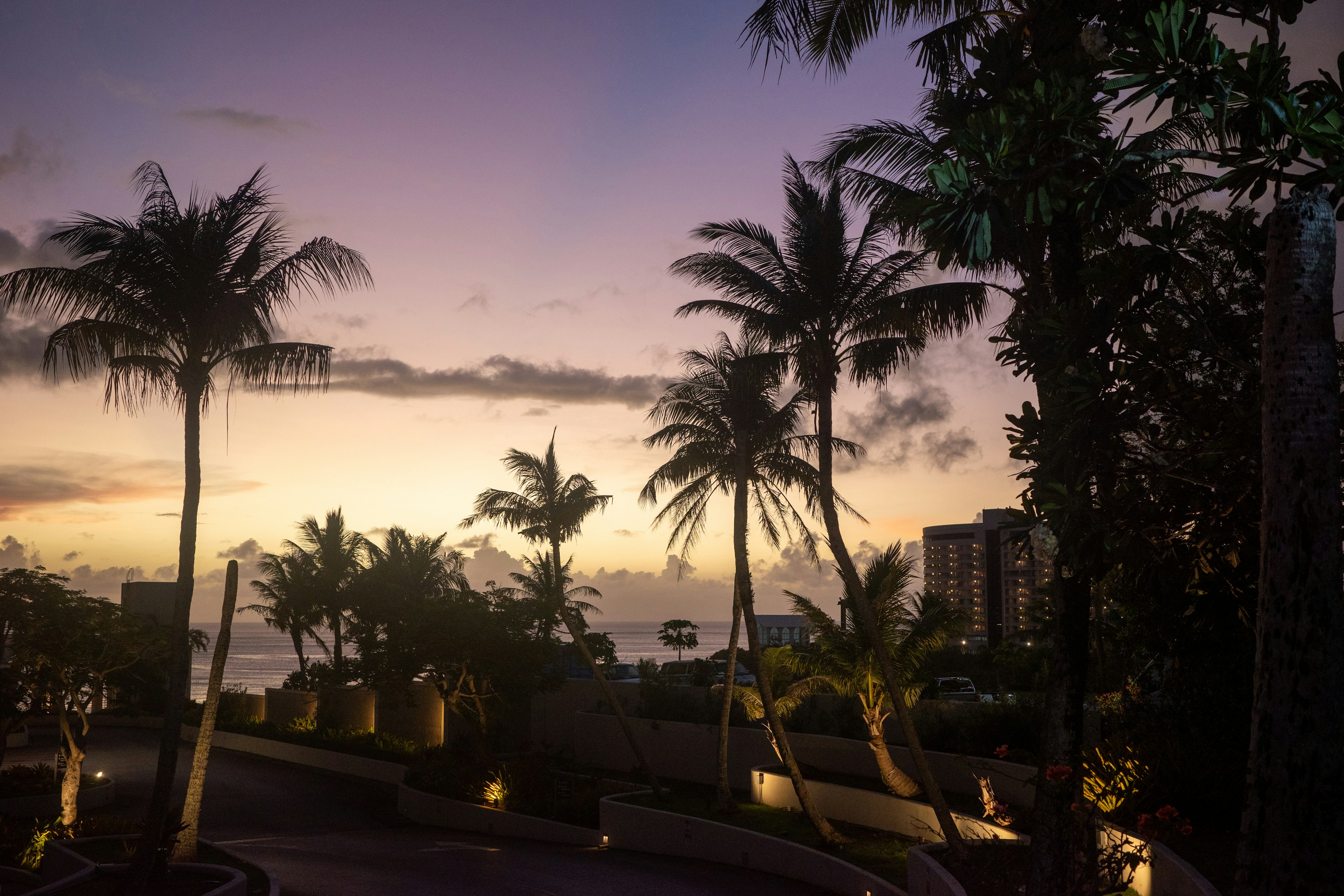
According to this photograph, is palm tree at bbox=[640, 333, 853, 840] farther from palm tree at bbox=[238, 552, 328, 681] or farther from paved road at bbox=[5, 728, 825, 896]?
palm tree at bbox=[238, 552, 328, 681]

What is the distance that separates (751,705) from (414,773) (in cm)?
1103

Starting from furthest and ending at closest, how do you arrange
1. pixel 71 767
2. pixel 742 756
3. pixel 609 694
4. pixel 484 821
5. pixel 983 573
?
1. pixel 983 573
2. pixel 609 694
3. pixel 484 821
4. pixel 742 756
5. pixel 71 767

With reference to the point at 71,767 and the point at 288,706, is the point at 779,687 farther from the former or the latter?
the point at 288,706

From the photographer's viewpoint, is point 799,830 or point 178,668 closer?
point 178,668

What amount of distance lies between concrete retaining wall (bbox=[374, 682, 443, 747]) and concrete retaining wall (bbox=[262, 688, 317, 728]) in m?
5.30

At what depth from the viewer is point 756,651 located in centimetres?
1908

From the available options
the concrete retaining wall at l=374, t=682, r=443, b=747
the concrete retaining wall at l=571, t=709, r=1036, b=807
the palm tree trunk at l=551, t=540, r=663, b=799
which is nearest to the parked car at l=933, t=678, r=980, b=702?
the concrete retaining wall at l=571, t=709, r=1036, b=807

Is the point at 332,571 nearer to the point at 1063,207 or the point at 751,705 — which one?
the point at 751,705

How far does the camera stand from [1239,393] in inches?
344

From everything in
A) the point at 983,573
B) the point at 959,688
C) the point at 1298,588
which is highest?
the point at 983,573

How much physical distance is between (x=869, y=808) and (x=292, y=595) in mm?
36546

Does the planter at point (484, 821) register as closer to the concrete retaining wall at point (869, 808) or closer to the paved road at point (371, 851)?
the paved road at point (371, 851)

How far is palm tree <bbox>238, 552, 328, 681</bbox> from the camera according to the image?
46531 millimetres

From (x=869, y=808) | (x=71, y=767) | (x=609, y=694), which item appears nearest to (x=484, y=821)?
(x=609, y=694)
